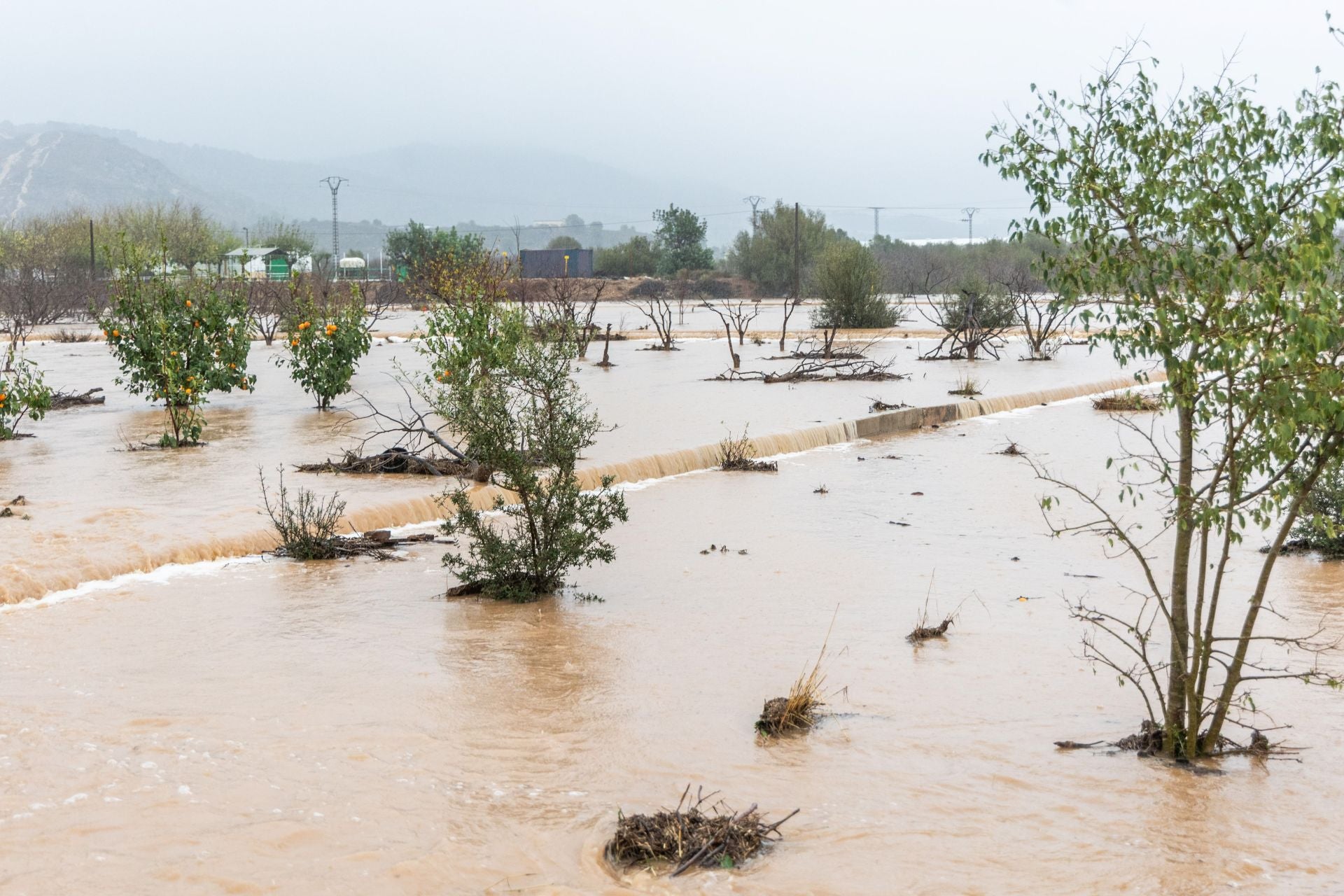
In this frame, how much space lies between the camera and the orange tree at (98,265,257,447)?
15141mm

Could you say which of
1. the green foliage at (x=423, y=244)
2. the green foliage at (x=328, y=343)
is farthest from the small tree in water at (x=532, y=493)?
the green foliage at (x=423, y=244)

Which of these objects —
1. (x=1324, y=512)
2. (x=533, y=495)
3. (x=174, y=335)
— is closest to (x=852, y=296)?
(x=174, y=335)

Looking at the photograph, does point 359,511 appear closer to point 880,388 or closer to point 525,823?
point 525,823

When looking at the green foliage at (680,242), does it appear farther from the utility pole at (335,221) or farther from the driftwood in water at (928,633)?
the driftwood in water at (928,633)

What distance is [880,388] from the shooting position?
68.7 ft

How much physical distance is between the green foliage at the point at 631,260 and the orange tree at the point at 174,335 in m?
60.7

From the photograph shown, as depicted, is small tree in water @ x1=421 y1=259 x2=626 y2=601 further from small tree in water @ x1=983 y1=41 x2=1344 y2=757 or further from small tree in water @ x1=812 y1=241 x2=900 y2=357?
small tree in water @ x1=812 y1=241 x2=900 y2=357

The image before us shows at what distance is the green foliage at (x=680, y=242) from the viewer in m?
75.0

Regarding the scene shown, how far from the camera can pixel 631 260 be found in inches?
3076

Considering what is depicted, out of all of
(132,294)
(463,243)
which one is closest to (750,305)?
(463,243)

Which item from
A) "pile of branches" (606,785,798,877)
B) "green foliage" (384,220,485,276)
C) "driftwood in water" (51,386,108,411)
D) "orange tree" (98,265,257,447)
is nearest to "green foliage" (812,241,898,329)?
"driftwood in water" (51,386,108,411)

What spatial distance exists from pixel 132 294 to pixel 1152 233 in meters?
13.4

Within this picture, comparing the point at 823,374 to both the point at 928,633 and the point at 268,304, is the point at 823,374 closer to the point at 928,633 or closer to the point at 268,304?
the point at 928,633

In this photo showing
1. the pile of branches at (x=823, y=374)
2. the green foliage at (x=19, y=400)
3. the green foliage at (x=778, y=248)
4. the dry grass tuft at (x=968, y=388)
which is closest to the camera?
the green foliage at (x=19, y=400)
